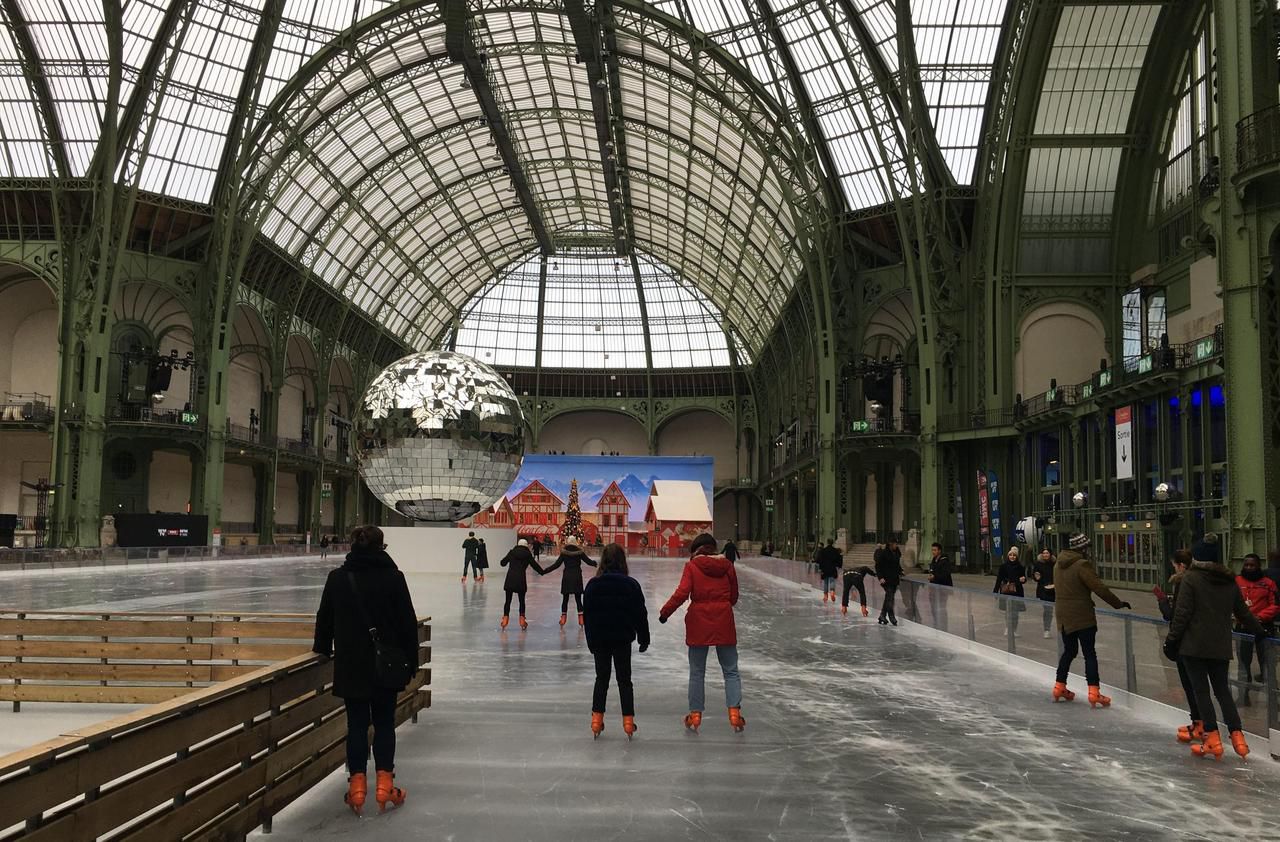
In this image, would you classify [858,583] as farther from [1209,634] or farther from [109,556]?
[109,556]

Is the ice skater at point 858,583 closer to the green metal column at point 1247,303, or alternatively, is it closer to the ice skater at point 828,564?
the ice skater at point 828,564

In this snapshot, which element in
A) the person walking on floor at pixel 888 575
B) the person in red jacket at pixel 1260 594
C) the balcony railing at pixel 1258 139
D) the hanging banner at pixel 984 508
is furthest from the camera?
the hanging banner at pixel 984 508

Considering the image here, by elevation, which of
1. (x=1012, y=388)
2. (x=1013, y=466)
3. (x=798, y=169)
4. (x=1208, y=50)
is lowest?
(x=1013, y=466)

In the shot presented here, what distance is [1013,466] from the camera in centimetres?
3712

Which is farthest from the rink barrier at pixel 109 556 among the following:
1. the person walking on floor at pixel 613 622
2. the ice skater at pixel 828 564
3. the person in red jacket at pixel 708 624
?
the person in red jacket at pixel 708 624

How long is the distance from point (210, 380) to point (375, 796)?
43.3 meters

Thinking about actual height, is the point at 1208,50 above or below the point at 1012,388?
above

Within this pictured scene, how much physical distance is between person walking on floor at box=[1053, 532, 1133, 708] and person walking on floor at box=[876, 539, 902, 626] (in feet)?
22.6

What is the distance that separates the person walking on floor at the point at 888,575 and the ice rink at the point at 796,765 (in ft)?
13.8

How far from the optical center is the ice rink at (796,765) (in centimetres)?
552

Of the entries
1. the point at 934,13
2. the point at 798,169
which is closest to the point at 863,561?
the point at 798,169

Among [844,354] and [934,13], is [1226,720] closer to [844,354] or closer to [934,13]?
[934,13]

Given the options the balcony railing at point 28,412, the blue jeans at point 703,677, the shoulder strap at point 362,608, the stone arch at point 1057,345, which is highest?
the stone arch at point 1057,345

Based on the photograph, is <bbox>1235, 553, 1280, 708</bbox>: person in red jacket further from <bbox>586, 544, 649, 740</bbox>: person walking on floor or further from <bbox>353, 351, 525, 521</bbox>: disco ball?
<bbox>353, 351, 525, 521</bbox>: disco ball
